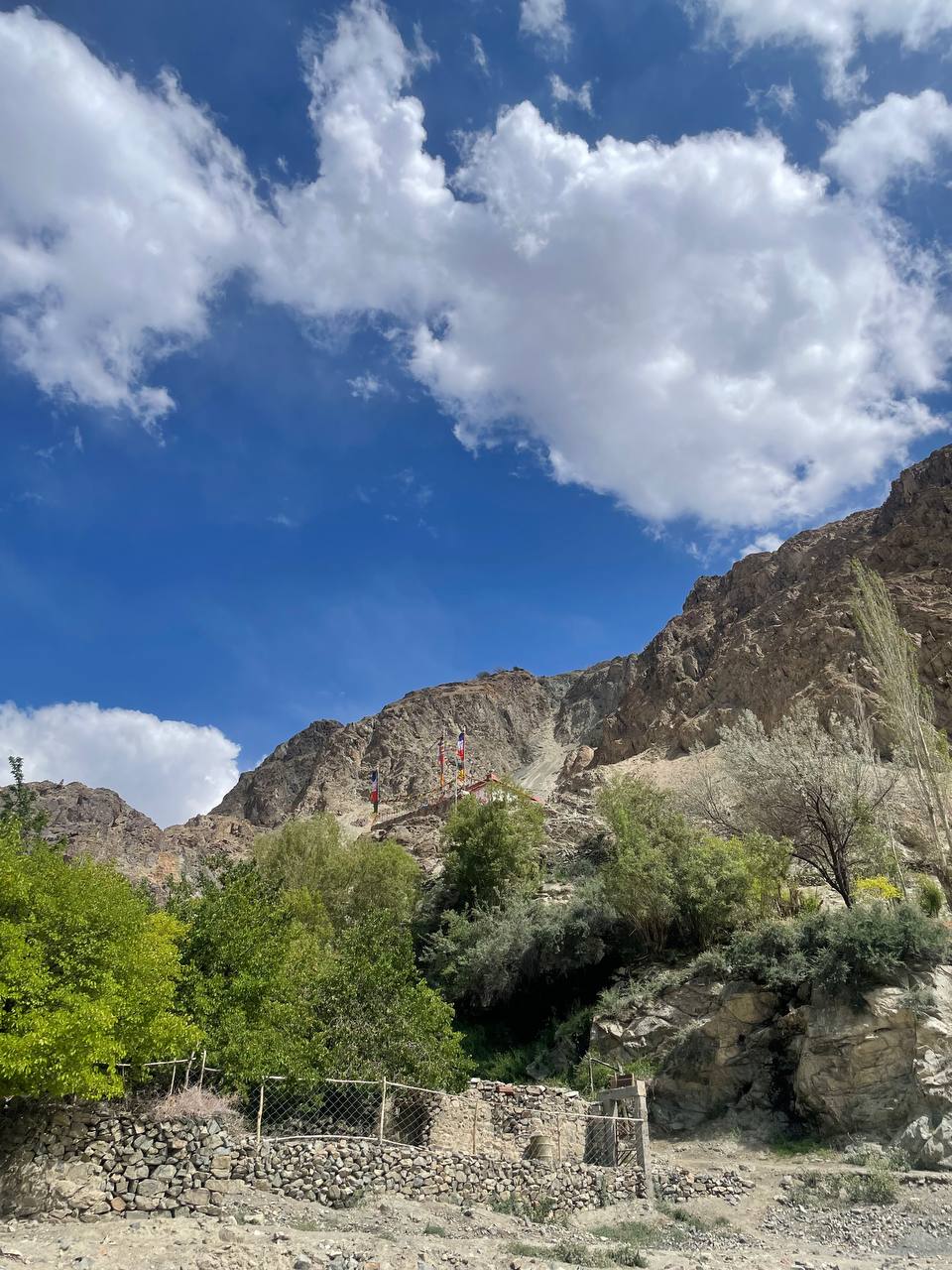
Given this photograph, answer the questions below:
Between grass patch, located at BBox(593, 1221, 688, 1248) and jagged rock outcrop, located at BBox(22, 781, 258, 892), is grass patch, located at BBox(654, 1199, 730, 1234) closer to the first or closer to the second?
grass patch, located at BBox(593, 1221, 688, 1248)

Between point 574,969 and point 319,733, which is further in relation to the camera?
point 319,733

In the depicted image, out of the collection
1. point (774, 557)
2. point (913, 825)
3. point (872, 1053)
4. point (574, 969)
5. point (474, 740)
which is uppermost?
point (774, 557)

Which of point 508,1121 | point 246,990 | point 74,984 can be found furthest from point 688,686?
point 74,984

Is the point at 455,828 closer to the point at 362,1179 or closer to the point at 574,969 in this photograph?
the point at 574,969

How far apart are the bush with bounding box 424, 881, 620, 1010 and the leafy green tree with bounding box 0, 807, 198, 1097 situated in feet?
43.2

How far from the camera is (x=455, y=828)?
109 feet

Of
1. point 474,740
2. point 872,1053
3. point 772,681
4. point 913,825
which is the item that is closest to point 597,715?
point 474,740

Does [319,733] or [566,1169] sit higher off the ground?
[319,733]

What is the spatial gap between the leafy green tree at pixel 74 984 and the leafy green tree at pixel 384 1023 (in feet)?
11.3

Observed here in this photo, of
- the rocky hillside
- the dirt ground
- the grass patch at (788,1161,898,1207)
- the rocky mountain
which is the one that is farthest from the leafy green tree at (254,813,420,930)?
the rocky hillside

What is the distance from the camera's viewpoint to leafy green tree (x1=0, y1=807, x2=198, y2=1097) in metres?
10.5

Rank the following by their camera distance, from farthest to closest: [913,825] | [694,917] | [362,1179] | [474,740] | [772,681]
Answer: [474,740], [772,681], [913,825], [694,917], [362,1179]

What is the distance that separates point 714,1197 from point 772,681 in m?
60.3

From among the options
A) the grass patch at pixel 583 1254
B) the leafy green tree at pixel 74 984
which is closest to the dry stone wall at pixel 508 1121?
the grass patch at pixel 583 1254
